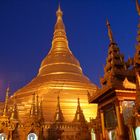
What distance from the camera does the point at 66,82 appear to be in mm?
31375

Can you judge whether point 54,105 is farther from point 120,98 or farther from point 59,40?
point 120,98

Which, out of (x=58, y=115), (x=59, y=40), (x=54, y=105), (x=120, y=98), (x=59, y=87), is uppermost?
(x=59, y=40)

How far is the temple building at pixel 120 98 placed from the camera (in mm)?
9387

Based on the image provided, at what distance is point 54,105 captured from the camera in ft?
90.0

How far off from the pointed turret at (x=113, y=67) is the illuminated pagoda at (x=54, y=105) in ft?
20.0

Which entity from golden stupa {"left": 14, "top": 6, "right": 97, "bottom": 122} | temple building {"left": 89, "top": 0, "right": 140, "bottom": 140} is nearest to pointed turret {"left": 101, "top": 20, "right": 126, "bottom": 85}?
temple building {"left": 89, "top": 0, "right": 140, "bottom": 140}

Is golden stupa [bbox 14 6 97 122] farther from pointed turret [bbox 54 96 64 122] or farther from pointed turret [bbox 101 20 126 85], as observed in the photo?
pointed turret [bbox 101 20 126 85]

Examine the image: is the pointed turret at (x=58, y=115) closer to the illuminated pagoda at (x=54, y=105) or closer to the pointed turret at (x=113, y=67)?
the illuminated pagoda at (x=54, y=105)

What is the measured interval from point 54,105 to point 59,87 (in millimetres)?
3518

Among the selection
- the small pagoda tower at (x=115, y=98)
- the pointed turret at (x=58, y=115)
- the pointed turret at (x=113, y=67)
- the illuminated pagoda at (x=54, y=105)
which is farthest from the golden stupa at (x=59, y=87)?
the pointed turret at (x=113, y=67)

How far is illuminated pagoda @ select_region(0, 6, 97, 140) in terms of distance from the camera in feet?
70.8

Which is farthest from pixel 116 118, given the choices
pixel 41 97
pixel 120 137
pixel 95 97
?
pixel 41 97

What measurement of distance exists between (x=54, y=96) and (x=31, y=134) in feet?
25.0

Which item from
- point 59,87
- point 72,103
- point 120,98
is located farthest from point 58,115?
point 120,98
